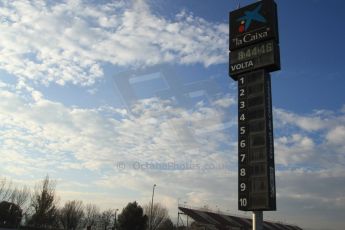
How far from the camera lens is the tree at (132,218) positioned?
79.7 m

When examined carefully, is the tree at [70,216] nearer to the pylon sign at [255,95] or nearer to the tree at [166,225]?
the tree at [166,225]

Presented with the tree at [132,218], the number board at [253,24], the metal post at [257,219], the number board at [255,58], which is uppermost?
the number board at [253,24]

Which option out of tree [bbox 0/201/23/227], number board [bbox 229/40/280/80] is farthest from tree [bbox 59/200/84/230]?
number board [bbox 229/40/280/80]

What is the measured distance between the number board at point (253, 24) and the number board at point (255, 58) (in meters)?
0.49

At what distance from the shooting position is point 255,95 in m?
30.8

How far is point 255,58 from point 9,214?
80579 mm

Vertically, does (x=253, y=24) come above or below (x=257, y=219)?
above

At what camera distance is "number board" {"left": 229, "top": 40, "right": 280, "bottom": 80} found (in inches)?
1238

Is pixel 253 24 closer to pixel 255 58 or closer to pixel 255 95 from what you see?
A: pixel 255 58

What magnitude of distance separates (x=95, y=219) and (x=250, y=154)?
112 meters

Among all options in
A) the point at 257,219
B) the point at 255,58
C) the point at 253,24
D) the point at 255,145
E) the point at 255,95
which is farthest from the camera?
the point at 253,24

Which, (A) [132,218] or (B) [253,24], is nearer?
(B) [253,24]

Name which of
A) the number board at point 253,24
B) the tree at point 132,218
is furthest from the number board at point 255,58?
the tree at point 132,218

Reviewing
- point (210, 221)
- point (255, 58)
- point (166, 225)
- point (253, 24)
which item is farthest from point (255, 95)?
point (166, 225)
